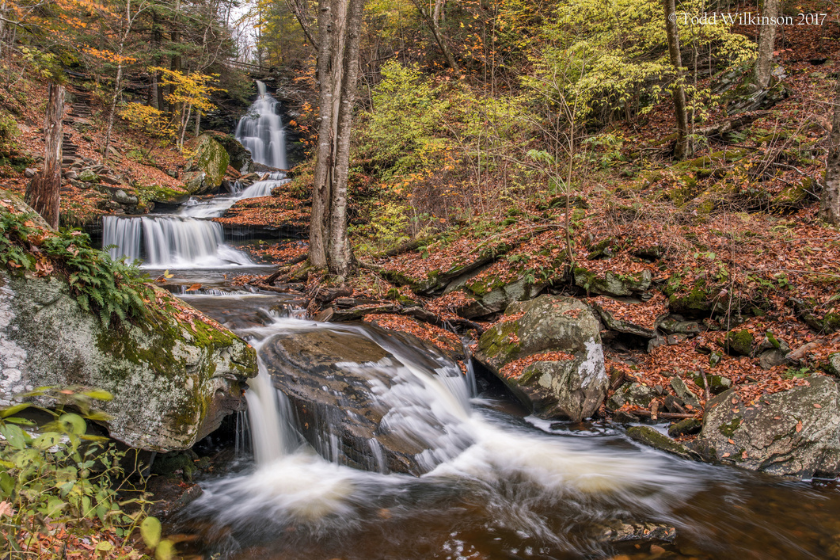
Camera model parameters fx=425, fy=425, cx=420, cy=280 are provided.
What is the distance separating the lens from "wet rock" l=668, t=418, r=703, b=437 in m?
5.98

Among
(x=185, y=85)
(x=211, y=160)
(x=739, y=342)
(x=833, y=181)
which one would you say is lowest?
(x=739, y=342)

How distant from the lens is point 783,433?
5215 mm

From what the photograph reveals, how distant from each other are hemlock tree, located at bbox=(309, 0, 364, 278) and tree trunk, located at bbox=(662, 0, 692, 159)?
7.20 metres

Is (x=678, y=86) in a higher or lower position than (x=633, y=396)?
higher

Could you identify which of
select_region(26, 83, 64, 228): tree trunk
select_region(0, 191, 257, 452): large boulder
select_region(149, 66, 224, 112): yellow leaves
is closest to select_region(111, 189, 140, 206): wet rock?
select_region(149, 66, 224, 112): yellow leaves

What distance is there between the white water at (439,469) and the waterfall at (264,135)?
66.6ft

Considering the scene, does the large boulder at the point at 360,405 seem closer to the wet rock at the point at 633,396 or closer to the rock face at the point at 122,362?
the rock face at the point at 122,362

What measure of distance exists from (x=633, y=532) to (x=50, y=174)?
854cm

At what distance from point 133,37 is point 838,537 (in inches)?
1042

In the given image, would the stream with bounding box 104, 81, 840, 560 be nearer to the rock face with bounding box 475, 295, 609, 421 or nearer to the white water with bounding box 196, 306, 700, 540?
the white water with bounding box 196, 306, 700, 540

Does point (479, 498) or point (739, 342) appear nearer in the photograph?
point (479, 498)

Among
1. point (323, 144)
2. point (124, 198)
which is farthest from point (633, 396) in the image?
point (124, 198)

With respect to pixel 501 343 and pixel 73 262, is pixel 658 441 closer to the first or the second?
pixel 501 343

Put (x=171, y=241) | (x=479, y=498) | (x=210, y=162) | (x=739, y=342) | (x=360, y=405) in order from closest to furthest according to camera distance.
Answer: (x=479, y=498) → (x=360, y=405) → (x=739, y=342) → (x=171, y=241) → (x=210, y=162)
